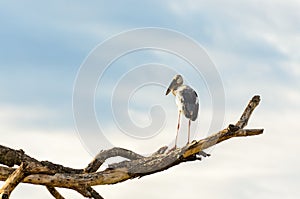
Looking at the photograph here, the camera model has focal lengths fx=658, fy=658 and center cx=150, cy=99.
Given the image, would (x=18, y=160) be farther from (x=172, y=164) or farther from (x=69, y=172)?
(x=172, y=164)

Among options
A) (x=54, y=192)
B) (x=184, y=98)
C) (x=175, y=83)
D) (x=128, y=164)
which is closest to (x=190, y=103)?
(x=184, y=98)

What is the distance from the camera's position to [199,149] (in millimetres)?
10742

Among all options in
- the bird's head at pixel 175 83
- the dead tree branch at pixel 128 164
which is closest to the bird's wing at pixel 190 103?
the bird's head at pixel 175 83

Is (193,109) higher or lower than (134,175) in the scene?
higher

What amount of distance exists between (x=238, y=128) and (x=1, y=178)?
4.17 meters

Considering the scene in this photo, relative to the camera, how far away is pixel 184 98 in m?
13.6

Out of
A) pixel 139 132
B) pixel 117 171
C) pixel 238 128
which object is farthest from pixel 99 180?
pixel 238 128

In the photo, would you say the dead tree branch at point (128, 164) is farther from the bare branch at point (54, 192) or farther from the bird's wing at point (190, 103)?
the bird's wing at point (190, 103)

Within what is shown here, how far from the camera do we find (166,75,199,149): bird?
43.7 ft

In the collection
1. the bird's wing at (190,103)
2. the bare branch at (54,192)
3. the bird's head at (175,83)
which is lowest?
the bare branch at (54,192)

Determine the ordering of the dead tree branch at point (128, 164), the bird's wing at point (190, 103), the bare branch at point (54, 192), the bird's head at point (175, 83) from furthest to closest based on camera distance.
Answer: the bird's head at point (175, 83) < the bird's wing at point (190, 103) < the bare branch at point (54, 192) < the dead tree branch at point (128, 164)

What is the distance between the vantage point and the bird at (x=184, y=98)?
43.7 feet

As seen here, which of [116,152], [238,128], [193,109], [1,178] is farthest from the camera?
[193,109]

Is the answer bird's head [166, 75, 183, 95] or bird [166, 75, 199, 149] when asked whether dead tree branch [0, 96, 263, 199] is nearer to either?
bird [166, 75, 199, 149]
